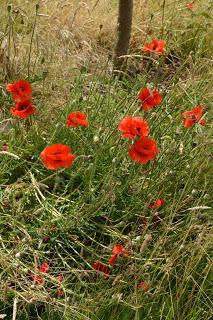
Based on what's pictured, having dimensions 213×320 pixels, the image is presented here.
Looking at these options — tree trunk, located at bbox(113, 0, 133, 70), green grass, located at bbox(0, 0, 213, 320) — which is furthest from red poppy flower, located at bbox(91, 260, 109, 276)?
tree trunk, located at bbox(113, 0, 133, 70)

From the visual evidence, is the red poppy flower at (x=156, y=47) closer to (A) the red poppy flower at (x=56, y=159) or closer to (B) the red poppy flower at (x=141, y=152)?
(B) the red poppy flower at (x=141, y=152)

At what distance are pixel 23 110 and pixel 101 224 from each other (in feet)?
1.78

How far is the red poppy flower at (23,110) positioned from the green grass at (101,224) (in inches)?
5.5

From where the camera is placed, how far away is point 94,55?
4.16 meters

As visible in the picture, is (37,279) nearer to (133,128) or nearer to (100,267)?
(100,267)

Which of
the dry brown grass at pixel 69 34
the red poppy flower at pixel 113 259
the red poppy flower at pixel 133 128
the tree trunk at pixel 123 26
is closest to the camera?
the red poppy flower at pixel 113 259

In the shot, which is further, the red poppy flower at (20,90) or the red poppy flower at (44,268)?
the red poppy flower at (20,90)

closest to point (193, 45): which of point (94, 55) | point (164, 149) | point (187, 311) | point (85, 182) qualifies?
point (94, 55)

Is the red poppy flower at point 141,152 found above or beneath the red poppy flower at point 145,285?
above

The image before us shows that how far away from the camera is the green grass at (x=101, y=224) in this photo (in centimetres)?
208

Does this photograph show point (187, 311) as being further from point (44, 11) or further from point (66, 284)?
point (44, 11)

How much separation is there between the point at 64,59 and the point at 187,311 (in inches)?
79.4

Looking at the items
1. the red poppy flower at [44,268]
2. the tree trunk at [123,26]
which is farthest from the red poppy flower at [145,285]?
the tree trunk at [123,26]

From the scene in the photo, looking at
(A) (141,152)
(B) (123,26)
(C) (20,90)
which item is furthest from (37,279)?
(B) (123,26)
